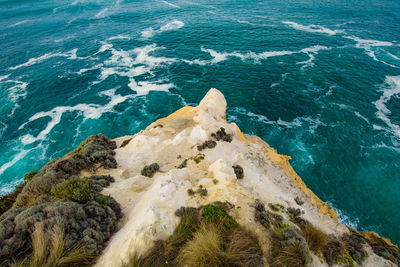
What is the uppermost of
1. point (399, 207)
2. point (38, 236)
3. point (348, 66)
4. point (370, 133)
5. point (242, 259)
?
point (38, 236)

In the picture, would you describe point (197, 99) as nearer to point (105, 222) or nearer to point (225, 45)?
point (225, 45)

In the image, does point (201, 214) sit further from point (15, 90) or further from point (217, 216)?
point (15, 90)

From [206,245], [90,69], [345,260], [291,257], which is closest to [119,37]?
[90,69]

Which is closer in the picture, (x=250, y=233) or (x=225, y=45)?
(x=250, y=233)

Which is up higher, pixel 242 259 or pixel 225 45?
pixel 242 259

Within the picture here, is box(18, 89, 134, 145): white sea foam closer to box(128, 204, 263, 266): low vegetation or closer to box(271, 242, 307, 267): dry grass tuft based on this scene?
box(128, 204, 263, 266): low vegetation

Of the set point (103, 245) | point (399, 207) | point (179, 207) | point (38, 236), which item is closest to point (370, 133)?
point (399, 207)
